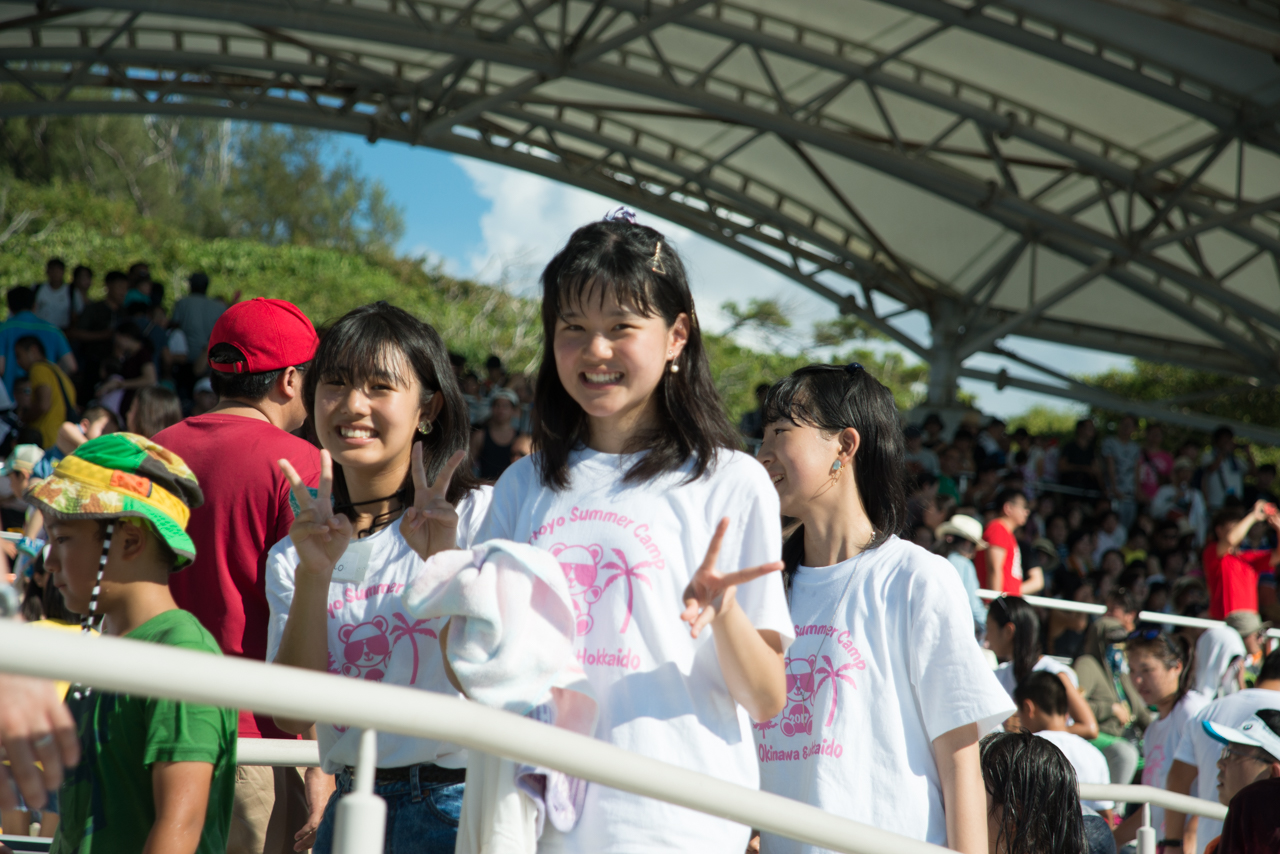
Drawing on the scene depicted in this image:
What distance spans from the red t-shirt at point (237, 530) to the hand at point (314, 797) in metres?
0.23

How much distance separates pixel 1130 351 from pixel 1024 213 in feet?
13.5

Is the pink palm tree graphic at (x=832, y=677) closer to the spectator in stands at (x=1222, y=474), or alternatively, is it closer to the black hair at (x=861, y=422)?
the black hair at (x=861, y=422)

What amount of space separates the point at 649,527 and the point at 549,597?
22cm

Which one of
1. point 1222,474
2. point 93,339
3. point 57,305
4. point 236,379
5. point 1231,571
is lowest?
point 1231,571

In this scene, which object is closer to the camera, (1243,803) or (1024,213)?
(1243,803)

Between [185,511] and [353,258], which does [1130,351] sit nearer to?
[185,511]

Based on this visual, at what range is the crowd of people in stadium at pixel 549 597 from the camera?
5.33 ft

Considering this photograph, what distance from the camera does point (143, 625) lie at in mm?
1900

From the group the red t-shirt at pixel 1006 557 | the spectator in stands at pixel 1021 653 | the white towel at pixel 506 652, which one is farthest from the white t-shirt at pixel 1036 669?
the white towel at pixel 506 652

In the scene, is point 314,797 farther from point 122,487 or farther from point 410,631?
point 122,487

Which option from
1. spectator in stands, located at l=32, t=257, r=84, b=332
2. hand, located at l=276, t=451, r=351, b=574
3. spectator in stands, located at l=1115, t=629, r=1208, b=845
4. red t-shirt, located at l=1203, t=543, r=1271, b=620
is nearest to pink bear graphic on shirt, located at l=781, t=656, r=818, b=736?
hand, located at l=276, t=451, r=351, b=574

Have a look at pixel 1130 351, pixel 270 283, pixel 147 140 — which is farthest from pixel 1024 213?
pixel 147 140

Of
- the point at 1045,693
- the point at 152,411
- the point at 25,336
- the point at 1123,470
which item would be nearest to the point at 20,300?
the point at 25,336

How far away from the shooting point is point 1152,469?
46.7 feet
